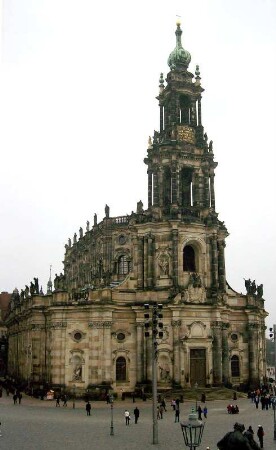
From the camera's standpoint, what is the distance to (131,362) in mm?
57438

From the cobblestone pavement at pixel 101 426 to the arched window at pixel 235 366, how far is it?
7957mm

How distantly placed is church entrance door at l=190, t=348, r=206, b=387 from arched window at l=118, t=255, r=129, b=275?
60.5ft

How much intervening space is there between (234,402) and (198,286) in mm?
12196

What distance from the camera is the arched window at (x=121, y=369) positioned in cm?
5697

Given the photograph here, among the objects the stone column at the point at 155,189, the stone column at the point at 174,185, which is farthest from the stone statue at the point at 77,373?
the stone column at the point at 174,185

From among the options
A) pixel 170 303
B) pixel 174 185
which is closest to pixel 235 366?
pixel 170 303

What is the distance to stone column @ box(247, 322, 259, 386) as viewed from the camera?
61156 mm

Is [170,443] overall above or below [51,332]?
below

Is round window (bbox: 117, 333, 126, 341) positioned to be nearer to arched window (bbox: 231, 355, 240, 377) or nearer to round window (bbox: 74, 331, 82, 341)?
round window (bbox: 74, 331, 82, 341)

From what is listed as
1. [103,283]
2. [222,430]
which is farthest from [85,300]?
[222,430]

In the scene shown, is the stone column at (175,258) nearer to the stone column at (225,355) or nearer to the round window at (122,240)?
the stone column at (225,355)

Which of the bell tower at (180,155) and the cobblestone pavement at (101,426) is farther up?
the bell tower at (180,155)

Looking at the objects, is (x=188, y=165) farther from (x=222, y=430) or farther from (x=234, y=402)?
(x=222, y=430)

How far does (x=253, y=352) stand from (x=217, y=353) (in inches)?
234
